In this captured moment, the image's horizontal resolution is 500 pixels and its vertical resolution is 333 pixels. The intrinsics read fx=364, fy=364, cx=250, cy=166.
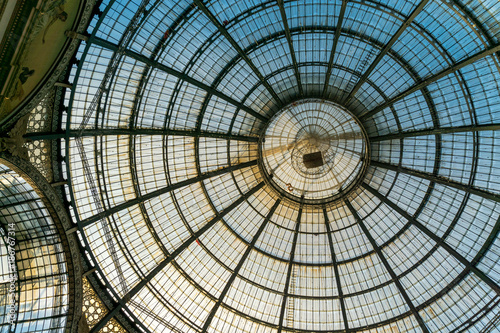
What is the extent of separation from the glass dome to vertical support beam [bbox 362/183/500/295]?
0.13 m

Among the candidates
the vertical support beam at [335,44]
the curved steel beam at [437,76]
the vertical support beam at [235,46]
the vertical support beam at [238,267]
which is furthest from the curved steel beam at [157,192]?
the curved steel beam at [437,76]

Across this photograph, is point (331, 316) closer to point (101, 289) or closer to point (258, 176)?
point (258, 176)

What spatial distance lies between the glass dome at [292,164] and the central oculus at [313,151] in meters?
0.15

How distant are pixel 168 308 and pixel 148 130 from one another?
42.2 feet

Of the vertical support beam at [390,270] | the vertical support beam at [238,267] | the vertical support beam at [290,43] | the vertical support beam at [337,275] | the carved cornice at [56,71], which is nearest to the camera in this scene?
the carved cornice at [56,71]

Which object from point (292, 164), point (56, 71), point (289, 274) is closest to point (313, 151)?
point (292, 164)

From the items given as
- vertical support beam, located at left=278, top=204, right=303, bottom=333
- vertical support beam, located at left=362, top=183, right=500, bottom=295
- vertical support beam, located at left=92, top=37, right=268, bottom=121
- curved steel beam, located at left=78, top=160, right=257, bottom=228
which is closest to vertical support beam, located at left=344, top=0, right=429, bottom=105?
vertical support beam, located at left=92, top=37, right=268, bottom=121

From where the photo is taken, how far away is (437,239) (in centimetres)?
2564

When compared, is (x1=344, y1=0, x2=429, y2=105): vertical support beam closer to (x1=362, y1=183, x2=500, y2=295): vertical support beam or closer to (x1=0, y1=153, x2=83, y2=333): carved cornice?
(x1=362, y1=183, x2=500, y2=295): vertical support beam

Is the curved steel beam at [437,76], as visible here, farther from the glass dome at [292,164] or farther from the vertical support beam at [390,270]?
the vertical support beam at [390,270]

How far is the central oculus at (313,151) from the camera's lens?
1114 inches

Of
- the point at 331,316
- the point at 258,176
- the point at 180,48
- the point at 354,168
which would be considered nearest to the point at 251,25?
the point at 180,48

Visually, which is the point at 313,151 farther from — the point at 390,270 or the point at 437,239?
the point at 437,239

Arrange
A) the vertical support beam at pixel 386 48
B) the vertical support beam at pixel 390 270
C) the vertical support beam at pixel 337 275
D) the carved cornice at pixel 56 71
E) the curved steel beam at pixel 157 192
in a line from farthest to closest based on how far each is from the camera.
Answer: the vertical support beam at pixel 337 275 < the vertical support beam at pixel 390 270 < the curved steel beam at pixel 157 192 < the vertical support beam at pixel 386 48 < the carved cornice at pixel 56 71
